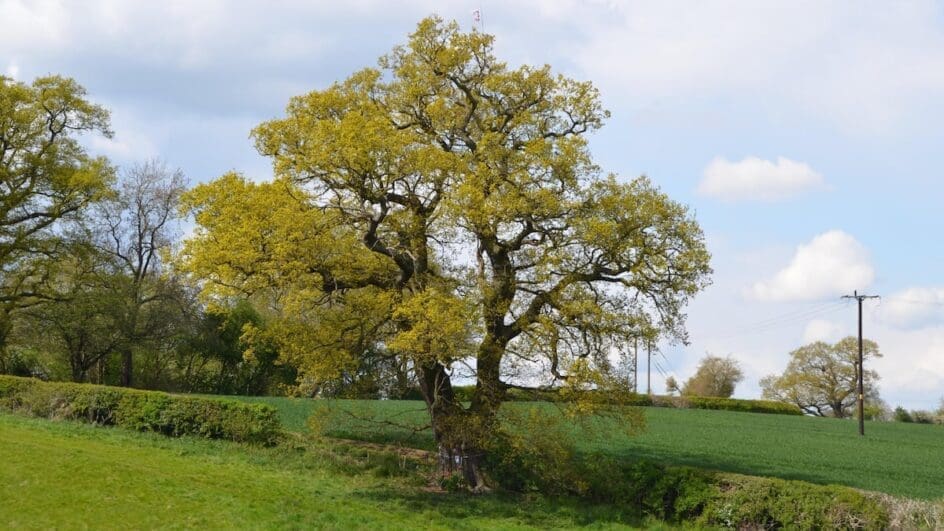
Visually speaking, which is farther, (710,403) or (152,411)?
(710,403)

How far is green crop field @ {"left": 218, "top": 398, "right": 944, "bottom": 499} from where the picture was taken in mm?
26719

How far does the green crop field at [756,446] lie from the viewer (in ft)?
87.7

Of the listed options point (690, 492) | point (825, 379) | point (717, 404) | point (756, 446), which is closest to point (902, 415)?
point (825, 379)

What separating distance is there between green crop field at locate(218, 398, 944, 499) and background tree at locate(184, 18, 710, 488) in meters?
2.41

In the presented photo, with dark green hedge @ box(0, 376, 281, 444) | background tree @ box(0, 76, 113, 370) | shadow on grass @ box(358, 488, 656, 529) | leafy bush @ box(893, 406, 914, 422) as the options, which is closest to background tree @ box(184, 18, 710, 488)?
shadow on grass @ box(358, 488, 656, 529)

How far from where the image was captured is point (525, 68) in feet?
78.5

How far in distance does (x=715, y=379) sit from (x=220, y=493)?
77085 mm

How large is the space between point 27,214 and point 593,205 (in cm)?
3494

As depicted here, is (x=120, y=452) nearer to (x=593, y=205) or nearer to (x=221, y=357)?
(x=593, y=205)

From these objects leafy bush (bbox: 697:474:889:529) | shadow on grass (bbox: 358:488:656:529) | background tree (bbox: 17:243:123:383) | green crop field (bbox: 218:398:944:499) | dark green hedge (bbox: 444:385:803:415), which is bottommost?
shadow on grass (bbox: 358:488:656:529)

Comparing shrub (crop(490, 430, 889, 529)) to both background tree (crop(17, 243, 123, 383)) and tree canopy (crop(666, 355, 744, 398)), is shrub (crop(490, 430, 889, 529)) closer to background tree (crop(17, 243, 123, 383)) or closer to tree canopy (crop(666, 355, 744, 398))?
background tree (crop(17, 243, 123, 383))

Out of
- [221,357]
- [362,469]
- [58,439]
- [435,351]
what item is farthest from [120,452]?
[221,357]

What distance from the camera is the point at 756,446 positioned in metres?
35.8

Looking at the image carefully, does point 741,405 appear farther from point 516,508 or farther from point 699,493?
point 516,508
